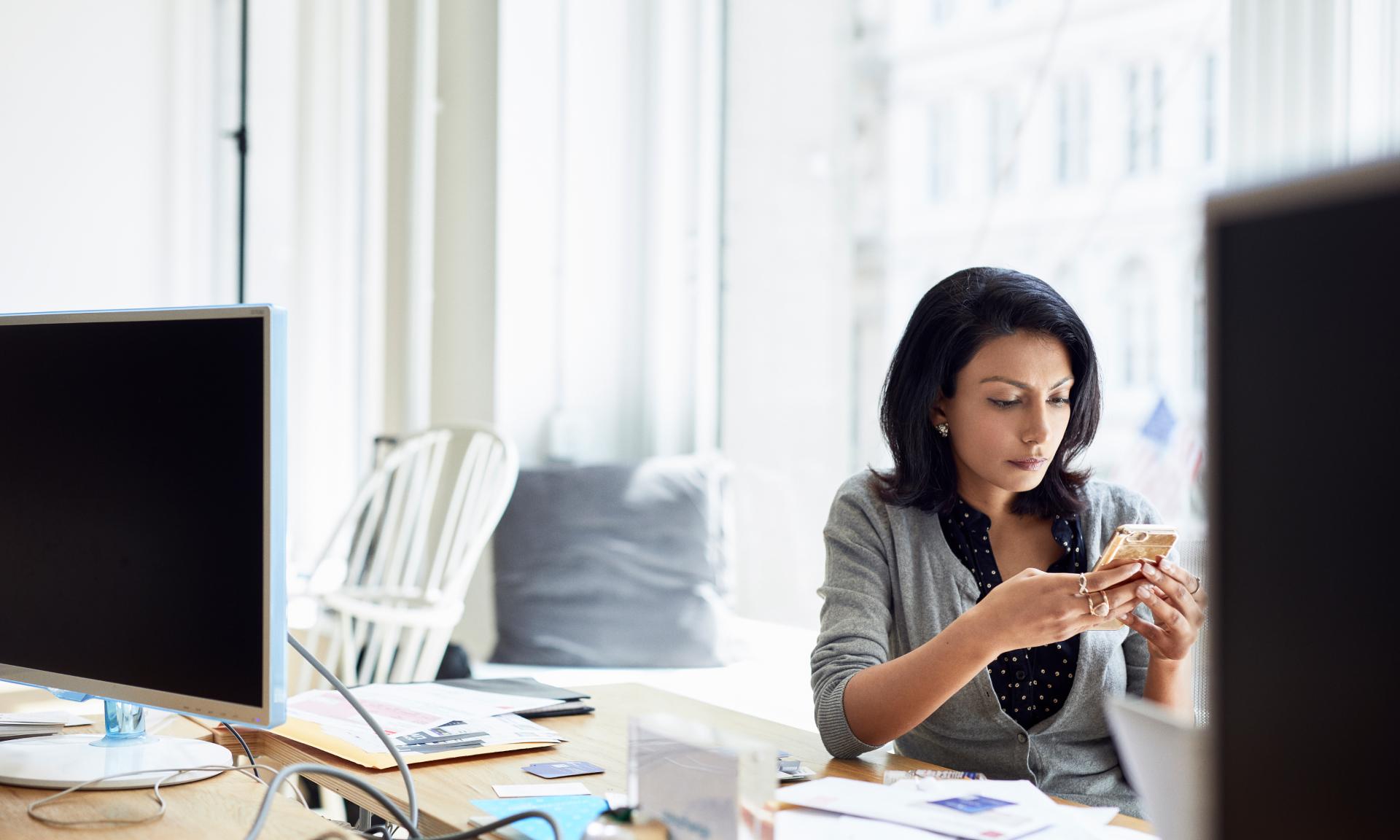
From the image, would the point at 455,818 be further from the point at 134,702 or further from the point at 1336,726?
the point at 1336,726

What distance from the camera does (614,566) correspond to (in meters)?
2.65

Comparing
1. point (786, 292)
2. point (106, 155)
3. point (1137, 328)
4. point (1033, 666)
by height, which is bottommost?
point (1033, 666)

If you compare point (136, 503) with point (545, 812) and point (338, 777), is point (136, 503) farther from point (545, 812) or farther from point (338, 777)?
point (545, 812)

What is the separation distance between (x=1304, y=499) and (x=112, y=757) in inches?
40.7

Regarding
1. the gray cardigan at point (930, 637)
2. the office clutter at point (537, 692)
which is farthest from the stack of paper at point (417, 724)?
the gray cardigan at point (930, 637)

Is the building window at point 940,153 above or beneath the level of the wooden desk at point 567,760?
above

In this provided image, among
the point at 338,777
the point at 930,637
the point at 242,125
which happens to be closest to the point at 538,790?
the point at 338,777

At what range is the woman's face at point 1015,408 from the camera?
1370 millimetres

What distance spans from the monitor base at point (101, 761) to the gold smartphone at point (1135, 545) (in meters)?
0.83

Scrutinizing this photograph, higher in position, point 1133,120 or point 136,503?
point 1133,120

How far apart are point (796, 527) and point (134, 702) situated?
1.90m

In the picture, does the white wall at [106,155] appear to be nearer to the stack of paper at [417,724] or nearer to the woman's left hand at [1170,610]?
the stack of paper at [417,724]

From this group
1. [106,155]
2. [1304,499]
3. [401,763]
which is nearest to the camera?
[1304,499]

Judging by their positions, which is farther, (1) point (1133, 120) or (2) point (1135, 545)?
(1) point (1133, 120)
